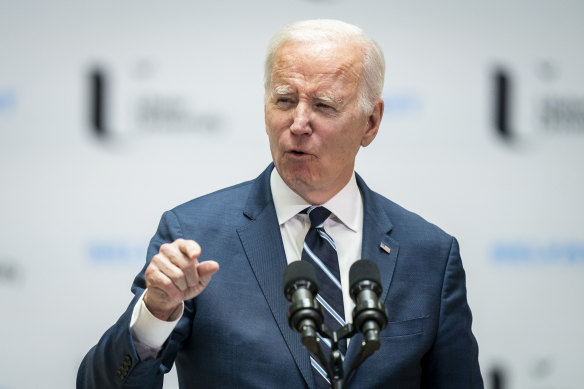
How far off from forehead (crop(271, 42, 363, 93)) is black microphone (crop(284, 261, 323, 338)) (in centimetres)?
69

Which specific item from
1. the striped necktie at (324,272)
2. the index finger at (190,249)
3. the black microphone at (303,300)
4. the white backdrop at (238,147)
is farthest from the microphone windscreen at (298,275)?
the white backdrop at (238,147)

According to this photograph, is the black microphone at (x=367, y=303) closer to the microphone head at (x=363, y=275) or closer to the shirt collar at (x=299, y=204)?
the microphone head at (x=363, y=275)

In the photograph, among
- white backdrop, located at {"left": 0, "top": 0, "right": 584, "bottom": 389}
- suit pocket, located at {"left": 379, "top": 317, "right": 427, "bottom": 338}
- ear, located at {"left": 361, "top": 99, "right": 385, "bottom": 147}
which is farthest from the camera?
white backdrop, located at {"left": 0, "top": 0, "right": 584, "bottom": 389}

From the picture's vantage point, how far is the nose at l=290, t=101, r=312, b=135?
2.06 metres

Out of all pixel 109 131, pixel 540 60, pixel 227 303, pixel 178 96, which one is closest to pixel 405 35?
pixel 540 60

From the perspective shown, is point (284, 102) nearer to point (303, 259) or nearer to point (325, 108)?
point (325, 108)

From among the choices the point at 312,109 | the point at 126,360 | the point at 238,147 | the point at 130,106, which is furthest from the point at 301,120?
the point at 130,106

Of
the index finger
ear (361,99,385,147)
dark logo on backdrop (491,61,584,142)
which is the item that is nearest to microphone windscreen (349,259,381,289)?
the index finger

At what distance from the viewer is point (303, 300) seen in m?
1.49

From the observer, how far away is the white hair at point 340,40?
217 centimetres

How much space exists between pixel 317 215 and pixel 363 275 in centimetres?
63

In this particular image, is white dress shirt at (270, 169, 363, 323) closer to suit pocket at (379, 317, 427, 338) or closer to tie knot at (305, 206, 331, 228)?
tie knot at (305, 206, 331, 228)

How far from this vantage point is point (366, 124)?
2.33 meters

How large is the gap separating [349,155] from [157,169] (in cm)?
139
